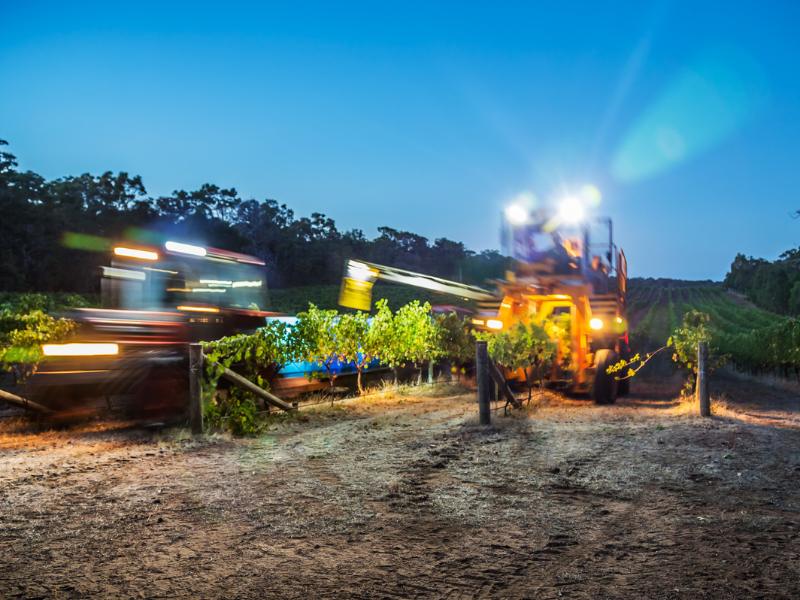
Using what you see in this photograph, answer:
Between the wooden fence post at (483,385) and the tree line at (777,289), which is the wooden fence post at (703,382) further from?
the tree line at (777,289)

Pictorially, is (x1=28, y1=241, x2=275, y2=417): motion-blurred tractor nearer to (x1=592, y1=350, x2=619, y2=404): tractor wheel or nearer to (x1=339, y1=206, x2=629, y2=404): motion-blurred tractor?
(x1=339, y1=206, x2=629, y2=404): motion-blurred tractor

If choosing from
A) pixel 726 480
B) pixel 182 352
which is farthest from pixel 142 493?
pixel 726 480

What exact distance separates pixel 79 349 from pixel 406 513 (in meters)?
5.44

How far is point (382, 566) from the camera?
11.3 ft

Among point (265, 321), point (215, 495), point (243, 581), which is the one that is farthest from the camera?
point (265, 321)

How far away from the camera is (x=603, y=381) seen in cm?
1073

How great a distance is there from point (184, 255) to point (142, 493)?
14.6ft

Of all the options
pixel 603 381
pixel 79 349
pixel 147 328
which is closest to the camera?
pixel 79 349

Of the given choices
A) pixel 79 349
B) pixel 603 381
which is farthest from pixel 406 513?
pixel 603 381

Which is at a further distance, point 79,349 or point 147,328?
point 147,328

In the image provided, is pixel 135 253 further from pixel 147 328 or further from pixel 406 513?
pixel 406 513

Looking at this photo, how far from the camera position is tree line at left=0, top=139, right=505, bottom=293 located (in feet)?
126

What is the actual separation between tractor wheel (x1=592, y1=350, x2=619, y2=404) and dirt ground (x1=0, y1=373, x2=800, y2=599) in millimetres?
2972

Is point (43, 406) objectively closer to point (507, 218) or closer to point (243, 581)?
point (243, 581)
